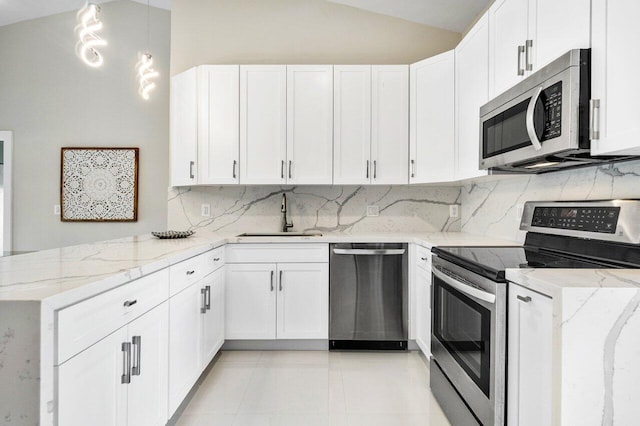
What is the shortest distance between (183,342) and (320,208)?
1.85 metres

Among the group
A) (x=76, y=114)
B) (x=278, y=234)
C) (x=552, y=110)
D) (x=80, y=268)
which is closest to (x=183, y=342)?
(x=80, y=268)

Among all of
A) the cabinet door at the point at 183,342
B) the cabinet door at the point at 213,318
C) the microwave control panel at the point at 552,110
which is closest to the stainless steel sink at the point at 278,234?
the cabinet door at the point at 213,318

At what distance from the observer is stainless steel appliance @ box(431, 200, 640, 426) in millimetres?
1526

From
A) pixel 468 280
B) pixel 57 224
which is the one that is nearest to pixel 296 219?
pixel 468 280

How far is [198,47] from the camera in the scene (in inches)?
144

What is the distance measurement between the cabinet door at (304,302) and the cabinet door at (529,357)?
176cm

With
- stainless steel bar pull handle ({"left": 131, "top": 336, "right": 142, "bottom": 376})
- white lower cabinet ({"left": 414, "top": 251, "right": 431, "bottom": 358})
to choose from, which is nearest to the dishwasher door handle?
white lower cabinet ({"left": 414, "top": 251, "right": 431, "bottom": 358})

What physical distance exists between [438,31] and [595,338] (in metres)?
3.23

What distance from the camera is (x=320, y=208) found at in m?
3.65

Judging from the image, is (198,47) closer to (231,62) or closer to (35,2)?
(231,62)

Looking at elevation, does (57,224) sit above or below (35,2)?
below

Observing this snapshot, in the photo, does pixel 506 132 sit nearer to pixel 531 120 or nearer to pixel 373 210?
pixel 531 120

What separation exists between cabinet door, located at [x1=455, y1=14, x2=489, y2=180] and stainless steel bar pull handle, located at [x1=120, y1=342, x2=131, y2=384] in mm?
2106

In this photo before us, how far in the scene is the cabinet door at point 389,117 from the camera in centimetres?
333
